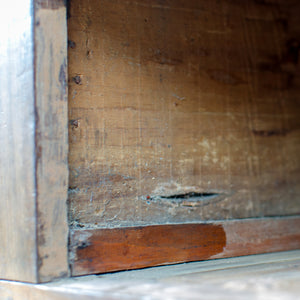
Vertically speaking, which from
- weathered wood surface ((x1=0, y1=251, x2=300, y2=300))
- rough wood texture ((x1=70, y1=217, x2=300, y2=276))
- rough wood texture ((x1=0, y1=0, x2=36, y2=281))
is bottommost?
weathered wood surface ((x1=0, y1=251, x2=300, y2=300))

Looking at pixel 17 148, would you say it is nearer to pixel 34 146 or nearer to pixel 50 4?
pixel 34 146

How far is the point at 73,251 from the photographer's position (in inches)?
38.8

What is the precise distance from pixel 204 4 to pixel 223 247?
→ 68cm

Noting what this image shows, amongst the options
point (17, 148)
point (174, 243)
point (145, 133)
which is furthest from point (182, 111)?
point (17, 148)

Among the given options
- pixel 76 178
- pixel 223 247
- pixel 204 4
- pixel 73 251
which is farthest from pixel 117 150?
pixel 204 4

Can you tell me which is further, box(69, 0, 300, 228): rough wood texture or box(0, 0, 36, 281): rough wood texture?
box(69, 0, 300, 228): rough wood texture

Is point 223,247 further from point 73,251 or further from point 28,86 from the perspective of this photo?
point 28,86

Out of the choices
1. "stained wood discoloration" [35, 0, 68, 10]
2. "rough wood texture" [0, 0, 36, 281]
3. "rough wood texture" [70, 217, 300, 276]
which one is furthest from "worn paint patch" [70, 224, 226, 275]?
"stained wood discoloration" [35, 0, 68, 10]

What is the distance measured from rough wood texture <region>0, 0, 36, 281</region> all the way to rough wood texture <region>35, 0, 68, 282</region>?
0.05 ft

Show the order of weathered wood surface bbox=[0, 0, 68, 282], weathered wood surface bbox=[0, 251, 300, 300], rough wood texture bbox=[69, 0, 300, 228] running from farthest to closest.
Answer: rough wood texture bbox=[69, 0, 300, 228] < weathered wood surface bbox=[0, 0, 68, 282] < weathered wood surface bbox=[0, 251, 300, 300]

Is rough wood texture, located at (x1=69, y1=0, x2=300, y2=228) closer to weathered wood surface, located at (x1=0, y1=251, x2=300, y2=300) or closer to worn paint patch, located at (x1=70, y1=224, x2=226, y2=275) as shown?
worn paint patch, located at (x1=70, y1=224, x2=226, y2=275)

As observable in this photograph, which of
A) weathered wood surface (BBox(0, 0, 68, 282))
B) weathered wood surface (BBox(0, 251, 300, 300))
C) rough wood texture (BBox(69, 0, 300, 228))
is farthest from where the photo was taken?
rough wood texture (BBox(69, 0, 300, 228))

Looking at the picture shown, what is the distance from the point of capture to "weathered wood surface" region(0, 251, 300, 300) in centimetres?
74

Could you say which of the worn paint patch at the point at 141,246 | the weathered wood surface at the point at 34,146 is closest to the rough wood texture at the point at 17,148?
the weathered wood surface at the point at 34,146
